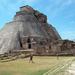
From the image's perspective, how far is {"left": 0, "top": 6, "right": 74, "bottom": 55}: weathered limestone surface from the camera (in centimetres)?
6261

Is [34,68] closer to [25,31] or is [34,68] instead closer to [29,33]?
[29,33]

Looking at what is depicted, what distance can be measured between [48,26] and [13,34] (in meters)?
16.1

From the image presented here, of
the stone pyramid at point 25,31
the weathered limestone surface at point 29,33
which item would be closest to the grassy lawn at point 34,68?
the weathered limestone surface at point 29,33

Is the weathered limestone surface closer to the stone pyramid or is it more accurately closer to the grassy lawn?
the stone pyramid

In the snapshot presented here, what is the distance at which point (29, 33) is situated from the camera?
7581 centimetres

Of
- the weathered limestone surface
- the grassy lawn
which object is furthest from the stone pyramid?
the grassy lawn

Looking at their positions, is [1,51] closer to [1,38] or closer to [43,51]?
[1,38]

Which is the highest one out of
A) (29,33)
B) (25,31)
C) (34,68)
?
(25,31)

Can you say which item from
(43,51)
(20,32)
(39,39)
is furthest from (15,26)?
(43,51)

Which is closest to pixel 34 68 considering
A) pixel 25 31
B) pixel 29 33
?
pixel 29 33

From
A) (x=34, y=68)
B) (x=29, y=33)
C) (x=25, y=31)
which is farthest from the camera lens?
(x=25, y=31)

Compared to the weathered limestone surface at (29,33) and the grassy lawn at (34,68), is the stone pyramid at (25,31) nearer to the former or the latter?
the weathered limestone surface at (29,33)

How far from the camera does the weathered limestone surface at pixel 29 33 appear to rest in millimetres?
62609

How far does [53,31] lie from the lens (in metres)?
84.4
